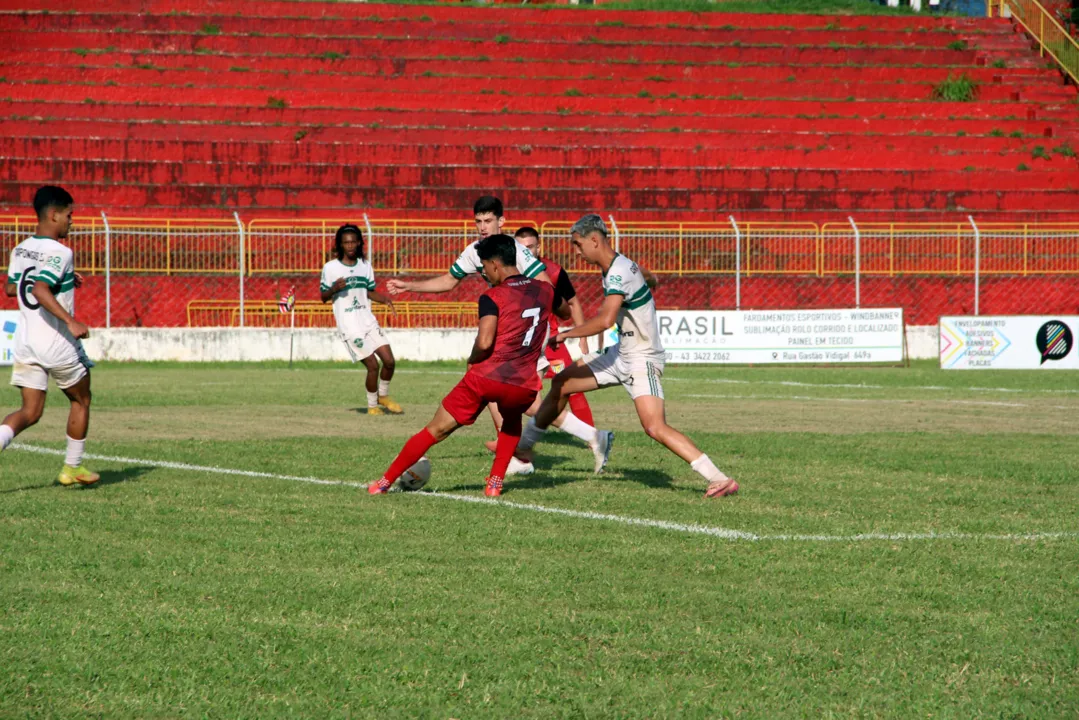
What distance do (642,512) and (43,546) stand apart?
3418 mm

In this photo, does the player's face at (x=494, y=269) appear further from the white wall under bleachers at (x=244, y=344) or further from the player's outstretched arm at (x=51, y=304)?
the white wall under bleachers at (x=244, y=344)

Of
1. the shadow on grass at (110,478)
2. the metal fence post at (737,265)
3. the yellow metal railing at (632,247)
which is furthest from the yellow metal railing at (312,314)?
the shadow on grass at (110,478)

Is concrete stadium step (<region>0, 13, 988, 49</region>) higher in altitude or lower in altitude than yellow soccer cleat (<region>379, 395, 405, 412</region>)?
higher

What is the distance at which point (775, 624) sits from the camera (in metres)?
5.39

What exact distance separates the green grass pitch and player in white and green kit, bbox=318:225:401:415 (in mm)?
4089

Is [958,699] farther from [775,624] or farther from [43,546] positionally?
[43,546]

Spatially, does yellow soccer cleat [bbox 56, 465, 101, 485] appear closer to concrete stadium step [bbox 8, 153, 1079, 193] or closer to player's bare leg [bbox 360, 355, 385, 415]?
player's bare leg [bbox 360, 355, 385, 415]

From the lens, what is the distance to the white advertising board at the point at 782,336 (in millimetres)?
25578

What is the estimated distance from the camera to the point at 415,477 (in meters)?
9.02

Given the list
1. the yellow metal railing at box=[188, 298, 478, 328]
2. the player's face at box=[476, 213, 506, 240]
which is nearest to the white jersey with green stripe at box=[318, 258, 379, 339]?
the player's face at box=[476, 213, 506, 240]

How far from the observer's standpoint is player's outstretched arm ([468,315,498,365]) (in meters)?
8.45

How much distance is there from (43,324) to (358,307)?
755cm

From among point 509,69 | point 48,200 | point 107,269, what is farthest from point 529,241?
point 509,69

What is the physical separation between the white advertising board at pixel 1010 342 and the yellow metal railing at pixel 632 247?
16.7ft
